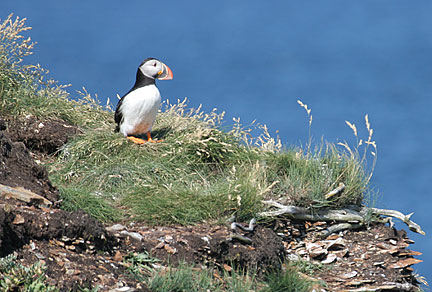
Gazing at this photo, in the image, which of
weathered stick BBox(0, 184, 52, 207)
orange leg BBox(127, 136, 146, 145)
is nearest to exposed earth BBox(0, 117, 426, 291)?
weathered stick BBox(0, 184, 52, 207)

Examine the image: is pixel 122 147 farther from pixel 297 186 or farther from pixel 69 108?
pixel 297 186

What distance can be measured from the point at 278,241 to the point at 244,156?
2.04m

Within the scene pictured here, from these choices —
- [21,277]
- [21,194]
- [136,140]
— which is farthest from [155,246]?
[136,140]

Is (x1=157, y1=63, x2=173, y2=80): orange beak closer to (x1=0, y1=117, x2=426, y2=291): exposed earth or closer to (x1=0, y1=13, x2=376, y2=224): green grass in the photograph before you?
(x1=0, y1=13, x2=376, y2=224): green grass

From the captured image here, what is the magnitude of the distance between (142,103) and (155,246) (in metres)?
3.36

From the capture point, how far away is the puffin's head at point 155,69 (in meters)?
8.30

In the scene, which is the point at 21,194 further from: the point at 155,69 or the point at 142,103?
the point at 155,69

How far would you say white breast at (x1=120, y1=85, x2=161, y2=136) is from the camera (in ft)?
26.5

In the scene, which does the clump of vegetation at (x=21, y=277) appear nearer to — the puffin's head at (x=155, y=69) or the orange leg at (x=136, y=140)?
the orange leg at (x=136, y=140)

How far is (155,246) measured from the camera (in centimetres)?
510

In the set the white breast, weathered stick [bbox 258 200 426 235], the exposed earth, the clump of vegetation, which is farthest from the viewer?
the white breast

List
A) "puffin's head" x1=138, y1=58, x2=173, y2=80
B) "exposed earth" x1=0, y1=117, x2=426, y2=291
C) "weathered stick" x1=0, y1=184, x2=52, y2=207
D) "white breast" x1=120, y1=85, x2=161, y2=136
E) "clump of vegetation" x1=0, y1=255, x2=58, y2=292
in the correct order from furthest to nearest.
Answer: "puffin's head" x1=138, y1=58, x2=173, y2=80 < "white breast" x1=120, y1=85, x2=161, y2=136 < "weathered stick" x1=0, y1=184, x2=52, y2=207 < "exposed earth" x1=0, y1=117, x2=426, y2=291 < "clump of vegetation" x1=0, y1=255, x2=58, y2=292

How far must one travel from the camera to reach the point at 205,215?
5.92 m

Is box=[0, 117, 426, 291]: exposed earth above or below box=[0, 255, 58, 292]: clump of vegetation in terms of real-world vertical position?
above
